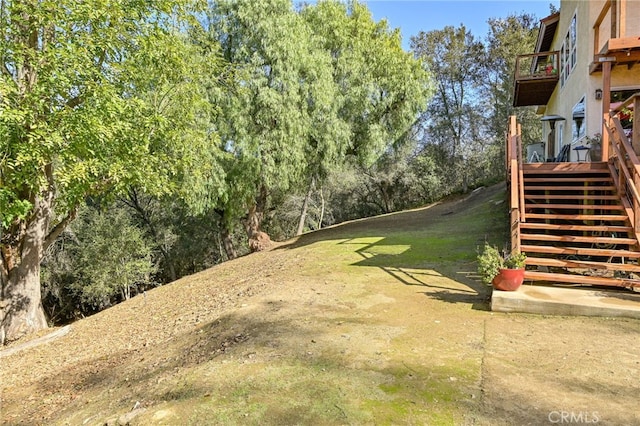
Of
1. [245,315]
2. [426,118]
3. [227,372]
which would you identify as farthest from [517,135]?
[426,118]

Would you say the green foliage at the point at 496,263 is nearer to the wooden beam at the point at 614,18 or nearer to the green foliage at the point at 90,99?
the wooden beam at the point at 614,18

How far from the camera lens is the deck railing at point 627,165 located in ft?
20.7

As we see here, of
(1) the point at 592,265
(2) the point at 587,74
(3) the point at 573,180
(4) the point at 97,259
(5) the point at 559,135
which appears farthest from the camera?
(4) the point at 97,259

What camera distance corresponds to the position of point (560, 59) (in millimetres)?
13672

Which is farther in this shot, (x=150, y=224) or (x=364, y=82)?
(x=150, y=224)

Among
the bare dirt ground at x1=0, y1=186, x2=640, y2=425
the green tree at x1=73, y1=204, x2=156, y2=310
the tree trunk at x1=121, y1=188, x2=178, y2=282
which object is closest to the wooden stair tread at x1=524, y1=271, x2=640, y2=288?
the bare dirt ground at x1=0, y1=186, x2=640, y2=425

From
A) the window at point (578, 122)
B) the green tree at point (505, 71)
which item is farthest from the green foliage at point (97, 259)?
the green tree at point (505, 71)

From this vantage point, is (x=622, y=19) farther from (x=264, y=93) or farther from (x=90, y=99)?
(x=90, y=99)

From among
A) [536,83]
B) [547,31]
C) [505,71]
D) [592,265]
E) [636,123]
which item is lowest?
[592,265]

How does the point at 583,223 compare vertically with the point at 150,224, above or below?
above

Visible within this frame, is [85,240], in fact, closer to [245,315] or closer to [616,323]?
[245,315]

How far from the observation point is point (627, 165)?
699 cm

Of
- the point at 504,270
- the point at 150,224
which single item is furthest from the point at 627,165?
the point at 150,224

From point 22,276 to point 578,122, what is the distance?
14022 millimetres
